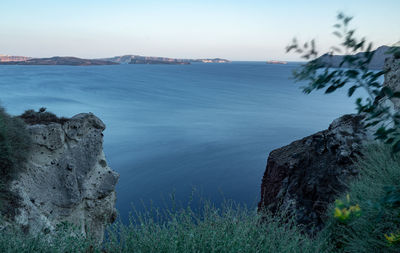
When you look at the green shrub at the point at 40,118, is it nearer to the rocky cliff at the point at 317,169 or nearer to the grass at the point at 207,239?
the grass at the point at 207,239

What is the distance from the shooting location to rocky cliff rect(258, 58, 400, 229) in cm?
613

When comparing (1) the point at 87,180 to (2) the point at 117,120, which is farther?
(2) the point at 117,120

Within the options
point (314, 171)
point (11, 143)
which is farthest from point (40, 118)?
point (314, 171)

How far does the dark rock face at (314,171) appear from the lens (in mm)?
6133

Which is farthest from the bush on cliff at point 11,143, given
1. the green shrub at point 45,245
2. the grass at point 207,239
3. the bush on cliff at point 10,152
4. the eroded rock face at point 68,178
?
the green shrub at point 45,245

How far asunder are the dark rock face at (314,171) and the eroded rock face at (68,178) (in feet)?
14.1

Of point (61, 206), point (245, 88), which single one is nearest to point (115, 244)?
point (61, 206)

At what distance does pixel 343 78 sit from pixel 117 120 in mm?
38659

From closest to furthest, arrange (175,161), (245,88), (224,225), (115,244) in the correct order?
1. (115,244)
2. (224,225)
3. (175,161)
4. (245,88)

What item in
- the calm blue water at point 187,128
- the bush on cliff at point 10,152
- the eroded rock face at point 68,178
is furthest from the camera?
the calm blue water at point 187,128

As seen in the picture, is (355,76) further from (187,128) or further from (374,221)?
(187,128)

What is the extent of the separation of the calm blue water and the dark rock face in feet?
10.5

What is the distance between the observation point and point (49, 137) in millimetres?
7371

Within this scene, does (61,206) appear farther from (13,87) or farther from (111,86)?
(111,86)
